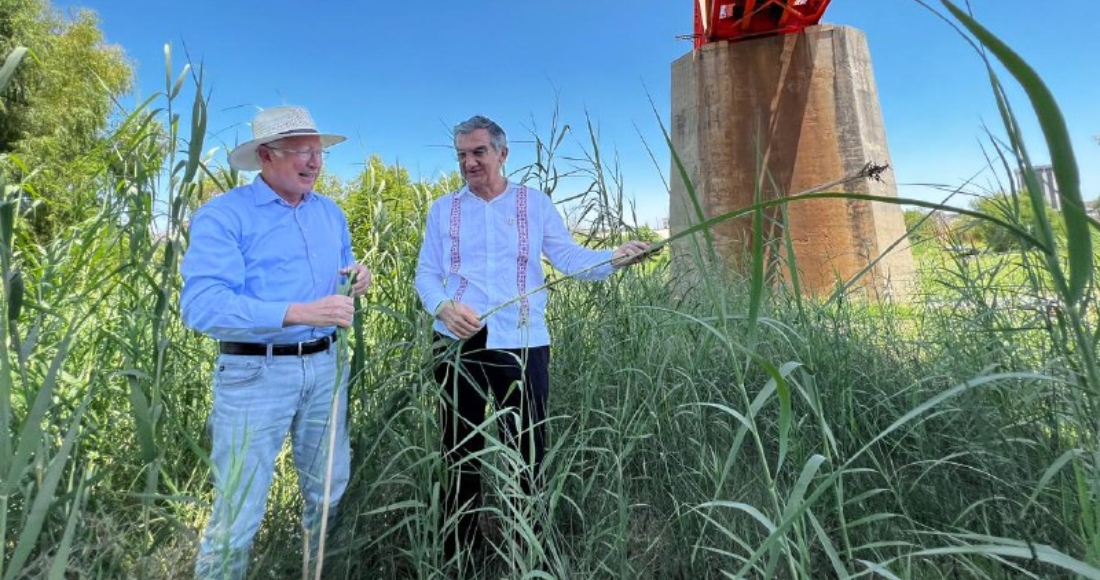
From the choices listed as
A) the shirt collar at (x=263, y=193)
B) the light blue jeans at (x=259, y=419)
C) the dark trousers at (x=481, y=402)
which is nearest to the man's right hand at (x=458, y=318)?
the dark trousers at (x=481, y=402)

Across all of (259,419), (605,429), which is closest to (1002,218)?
(605,429)

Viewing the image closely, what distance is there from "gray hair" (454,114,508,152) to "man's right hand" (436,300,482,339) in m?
0.64

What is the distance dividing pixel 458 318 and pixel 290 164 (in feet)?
2.28

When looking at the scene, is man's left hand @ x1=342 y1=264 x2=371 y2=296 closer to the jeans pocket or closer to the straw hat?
the jeans pocket

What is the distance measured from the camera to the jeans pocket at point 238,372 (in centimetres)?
169

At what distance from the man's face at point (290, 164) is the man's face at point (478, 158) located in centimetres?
49

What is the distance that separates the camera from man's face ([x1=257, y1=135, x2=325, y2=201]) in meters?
1.85

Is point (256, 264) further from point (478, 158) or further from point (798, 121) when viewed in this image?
point (798, 121)

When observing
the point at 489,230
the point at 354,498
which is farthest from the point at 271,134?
the point at 354,498

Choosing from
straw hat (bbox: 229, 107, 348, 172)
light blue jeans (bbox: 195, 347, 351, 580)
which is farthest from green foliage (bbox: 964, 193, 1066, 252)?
straw hat (bbox: 229, 107, 348, 172)

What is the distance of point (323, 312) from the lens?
1.55 meters

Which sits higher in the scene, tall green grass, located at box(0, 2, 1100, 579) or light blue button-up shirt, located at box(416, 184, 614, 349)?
light blue button-up shirt, located at box(416, 184, 614, 349)

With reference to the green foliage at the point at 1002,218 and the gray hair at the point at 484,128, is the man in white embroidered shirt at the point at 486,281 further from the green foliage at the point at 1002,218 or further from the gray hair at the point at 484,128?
the green foliage at the point at 1002,218

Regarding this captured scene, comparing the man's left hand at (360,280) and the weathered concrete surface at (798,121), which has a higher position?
the weathered concrete surface at (798,121)
